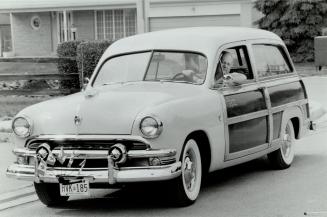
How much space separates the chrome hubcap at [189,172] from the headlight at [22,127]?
1.52 meters

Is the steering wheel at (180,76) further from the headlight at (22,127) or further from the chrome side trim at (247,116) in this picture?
the headlight at (22,127)

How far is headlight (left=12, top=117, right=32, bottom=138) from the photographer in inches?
282

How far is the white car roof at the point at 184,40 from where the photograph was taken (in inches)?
326

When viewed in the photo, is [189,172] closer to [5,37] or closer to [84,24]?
[84,24]

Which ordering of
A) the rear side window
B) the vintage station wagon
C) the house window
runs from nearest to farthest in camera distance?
the vintage station wagon → the rear side window → the house window

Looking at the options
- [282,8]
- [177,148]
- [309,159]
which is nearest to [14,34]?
[282,8]

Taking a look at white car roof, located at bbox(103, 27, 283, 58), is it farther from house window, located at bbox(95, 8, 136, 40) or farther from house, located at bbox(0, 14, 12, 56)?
house, located at bbox(0, 14, 12, 56)

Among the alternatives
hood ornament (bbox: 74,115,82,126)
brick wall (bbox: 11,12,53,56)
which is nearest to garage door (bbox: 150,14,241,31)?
brick wall (bbox: 11,12,53,56)

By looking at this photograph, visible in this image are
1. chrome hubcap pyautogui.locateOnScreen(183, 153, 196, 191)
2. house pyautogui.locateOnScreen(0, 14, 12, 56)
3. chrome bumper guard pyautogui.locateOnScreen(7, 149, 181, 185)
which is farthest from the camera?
house pyautogui.locateOnScreen(0, 14, 12, 56)

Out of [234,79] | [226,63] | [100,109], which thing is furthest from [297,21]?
[100,109]

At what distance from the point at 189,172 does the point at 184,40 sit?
1815mm

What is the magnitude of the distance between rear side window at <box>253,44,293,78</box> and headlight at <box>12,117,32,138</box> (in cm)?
304

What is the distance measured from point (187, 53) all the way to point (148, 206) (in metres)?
1.88

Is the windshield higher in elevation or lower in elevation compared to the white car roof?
lower
